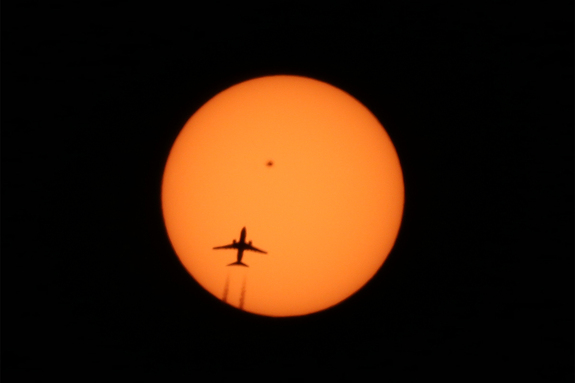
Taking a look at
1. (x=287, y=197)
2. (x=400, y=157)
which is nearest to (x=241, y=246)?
(x=287, y=197)

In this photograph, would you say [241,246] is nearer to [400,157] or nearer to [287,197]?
[287,197]

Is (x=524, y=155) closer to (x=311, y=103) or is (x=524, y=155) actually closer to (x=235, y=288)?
(x=311, y=103)

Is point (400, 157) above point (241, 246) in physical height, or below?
above

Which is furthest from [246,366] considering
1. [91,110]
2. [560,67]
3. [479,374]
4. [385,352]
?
[560,67]
